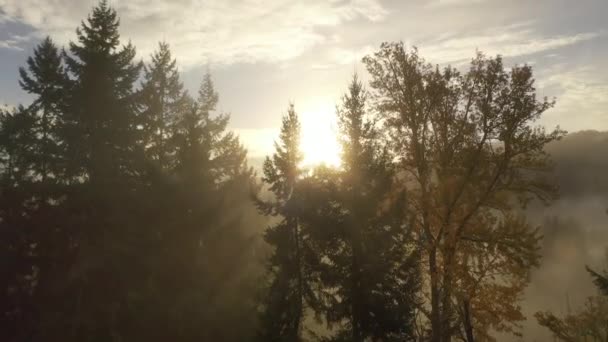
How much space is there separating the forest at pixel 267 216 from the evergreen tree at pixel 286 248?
0.24 ft

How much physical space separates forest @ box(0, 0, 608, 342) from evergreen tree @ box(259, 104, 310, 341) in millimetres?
74

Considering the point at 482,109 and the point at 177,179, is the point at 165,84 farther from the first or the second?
the point at 482,109

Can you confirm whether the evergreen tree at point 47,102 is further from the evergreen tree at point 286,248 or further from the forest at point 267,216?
the evergreen tree at point 286,248

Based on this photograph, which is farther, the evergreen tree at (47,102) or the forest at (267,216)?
the evergreen tree at (47,102)

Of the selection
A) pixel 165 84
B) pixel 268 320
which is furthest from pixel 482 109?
pixel 165 84

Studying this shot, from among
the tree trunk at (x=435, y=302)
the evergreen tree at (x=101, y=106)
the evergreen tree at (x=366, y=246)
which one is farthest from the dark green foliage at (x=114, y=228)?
the tree trunk at (x=435, y=302)

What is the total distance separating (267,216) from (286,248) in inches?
177

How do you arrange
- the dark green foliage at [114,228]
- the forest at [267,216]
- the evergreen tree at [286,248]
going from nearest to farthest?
the forest at [267,216] < the evergreen tree at [286,248] < the dark green foliage at [114,228]

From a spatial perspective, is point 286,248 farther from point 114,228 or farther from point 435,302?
point 114,228

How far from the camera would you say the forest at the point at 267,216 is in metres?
16.1

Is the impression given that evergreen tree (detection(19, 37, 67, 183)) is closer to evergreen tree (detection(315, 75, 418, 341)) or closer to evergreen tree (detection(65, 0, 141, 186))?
evergreen tree (detection(65, 0, 141, 186))

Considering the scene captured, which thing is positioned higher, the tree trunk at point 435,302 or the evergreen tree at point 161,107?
the evergreen tree at point 161,107

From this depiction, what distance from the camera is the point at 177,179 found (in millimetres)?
23672

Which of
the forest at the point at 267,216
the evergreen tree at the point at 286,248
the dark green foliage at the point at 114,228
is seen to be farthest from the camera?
the dark green foliage at the point at 114,228
